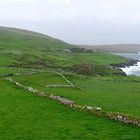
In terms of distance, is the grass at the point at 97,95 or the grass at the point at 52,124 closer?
the grass at the point at 52,124

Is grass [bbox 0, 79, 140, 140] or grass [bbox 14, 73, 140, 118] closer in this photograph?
grass [bbox 0, 79, 140, 140]

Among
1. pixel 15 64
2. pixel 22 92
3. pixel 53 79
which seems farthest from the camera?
pixel 15 64

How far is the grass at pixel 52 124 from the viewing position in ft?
99.1

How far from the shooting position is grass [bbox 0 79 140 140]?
99.1ft

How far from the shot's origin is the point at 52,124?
111ft

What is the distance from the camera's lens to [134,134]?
2995 cm

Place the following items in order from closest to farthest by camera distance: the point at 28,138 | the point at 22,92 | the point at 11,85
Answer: the point at 28,138, the point at 22,92, the point at 11,85

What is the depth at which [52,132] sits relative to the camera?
31.2 m

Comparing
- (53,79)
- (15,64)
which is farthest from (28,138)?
(15,64)

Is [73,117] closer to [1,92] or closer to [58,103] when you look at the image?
[58,103]

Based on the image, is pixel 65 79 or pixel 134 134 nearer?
pixel 134 134

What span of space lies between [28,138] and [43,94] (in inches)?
836

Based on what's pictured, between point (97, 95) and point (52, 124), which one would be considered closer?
point (52, 124)

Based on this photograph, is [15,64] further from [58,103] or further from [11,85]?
[58,103]
